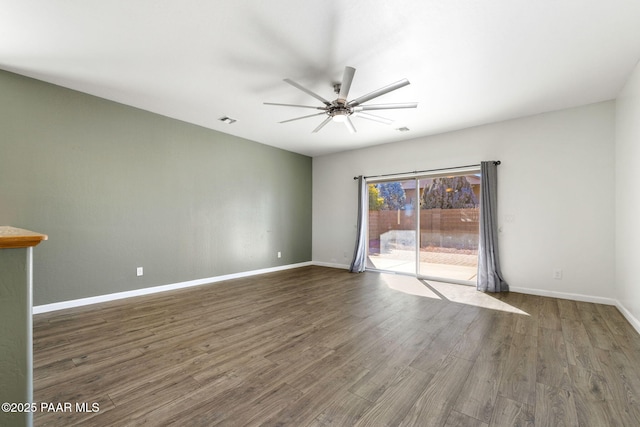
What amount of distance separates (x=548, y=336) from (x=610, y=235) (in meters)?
2.14

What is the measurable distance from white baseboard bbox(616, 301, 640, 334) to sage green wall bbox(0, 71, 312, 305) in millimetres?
5375

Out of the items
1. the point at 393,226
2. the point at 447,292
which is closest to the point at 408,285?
the point at 447,292

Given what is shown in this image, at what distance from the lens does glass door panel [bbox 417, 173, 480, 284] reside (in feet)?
15.6

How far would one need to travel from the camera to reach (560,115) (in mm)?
3920

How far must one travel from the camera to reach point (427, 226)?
5.21 m

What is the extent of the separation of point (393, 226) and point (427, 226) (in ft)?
2.44

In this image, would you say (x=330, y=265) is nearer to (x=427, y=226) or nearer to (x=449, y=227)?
(x=427, y=226)

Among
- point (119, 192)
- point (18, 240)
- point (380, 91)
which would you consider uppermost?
point (380, 91)

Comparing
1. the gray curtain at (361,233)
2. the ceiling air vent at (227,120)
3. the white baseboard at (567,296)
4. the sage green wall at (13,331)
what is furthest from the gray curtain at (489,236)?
the sage green wall at (13,331)

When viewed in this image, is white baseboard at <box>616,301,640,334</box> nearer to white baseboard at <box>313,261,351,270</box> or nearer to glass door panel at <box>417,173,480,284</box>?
glass door panel at <box>417,173,480,284</box>

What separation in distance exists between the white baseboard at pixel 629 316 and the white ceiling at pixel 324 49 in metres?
2.67

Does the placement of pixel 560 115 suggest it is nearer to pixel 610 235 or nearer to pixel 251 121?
pixel 610 235

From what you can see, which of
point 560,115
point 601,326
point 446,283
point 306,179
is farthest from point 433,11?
point 306,179

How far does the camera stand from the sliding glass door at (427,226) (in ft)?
15.7
